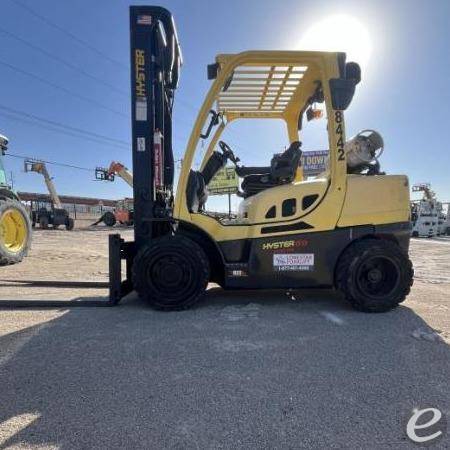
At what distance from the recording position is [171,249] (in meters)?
4.01

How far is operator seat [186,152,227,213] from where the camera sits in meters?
4.32

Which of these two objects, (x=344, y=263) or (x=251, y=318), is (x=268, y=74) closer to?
(x=344, y=263)

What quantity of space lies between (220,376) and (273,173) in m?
2.80

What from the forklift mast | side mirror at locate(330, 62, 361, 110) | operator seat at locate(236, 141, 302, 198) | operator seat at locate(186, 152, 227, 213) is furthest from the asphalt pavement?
side mirror at locate(330, 62, 361, 110)

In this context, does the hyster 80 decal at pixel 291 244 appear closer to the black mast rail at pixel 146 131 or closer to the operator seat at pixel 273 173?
the operator seat at pixel 273 173

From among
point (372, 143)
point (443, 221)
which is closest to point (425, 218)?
point (443, 221)

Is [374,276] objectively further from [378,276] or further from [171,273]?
[171,273]

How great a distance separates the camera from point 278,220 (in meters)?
4.10

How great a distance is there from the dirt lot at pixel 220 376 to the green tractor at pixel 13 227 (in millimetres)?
4530

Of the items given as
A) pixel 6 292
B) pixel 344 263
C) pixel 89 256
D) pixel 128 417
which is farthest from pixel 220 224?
pixel 89 256

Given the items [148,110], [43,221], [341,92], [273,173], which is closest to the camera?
[341,92]

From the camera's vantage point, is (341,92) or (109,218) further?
(109,218)

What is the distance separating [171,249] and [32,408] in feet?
7.17

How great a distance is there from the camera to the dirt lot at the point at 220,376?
1828 mm
